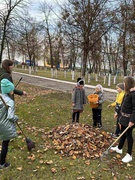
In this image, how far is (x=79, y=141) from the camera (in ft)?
14.9

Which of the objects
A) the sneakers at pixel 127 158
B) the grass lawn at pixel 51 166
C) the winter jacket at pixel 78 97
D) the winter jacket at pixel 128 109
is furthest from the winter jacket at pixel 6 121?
the winter jacket at pixel 78 97

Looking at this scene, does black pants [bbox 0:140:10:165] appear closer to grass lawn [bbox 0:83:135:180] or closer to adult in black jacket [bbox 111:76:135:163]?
grass lawn [bbox 0:83:135:180]

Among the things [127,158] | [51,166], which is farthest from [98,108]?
[51,166]

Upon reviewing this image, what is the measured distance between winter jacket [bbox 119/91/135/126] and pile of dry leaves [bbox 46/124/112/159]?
0.86 m

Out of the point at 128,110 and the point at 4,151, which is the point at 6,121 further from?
the point at 128,110

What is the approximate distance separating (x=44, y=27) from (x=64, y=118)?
22752mm

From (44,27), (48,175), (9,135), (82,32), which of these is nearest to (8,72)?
(9,135)

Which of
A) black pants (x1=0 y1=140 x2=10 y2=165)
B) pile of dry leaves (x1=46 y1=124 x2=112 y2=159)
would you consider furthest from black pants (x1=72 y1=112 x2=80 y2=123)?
black pants (x1=0 y1=140 x2=10 y2=165)

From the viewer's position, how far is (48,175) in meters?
3.52

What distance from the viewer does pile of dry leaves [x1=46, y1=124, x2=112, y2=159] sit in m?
4.32

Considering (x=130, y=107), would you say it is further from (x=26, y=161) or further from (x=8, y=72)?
(x=8, y=72)

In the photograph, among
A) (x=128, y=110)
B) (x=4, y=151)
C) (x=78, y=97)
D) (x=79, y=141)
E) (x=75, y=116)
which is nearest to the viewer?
(x=4, y=151)

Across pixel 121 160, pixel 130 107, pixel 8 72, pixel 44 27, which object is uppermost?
pixel 44 27

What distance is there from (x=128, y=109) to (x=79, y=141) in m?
1.36
